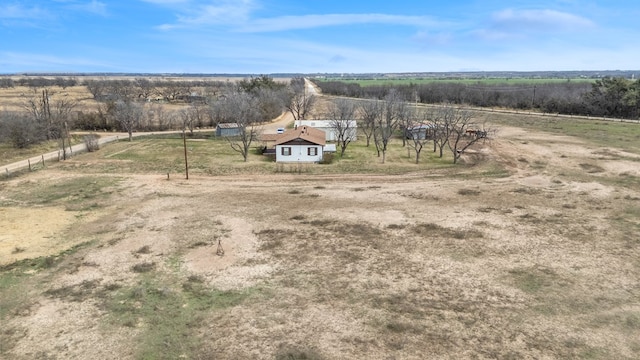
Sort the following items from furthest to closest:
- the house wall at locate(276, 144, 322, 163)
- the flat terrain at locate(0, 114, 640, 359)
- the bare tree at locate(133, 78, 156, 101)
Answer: the bare tree at locate(133, 78, 156, 101)
the house wall at locate(276, 144, 322, 163)
the flat terrain at locate(0, 114, 640, 359)

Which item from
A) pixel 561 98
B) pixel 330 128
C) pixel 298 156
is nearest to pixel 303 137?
pixel 298 156

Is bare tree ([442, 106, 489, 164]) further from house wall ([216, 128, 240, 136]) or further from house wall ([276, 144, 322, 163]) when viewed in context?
house wall ([216, 128, 240, 136])

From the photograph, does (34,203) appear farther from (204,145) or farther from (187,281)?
(204,145)

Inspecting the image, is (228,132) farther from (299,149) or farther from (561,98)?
(561,98)

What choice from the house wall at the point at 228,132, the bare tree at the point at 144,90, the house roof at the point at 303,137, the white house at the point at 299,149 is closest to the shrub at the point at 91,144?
the house wall at the point at 228,132

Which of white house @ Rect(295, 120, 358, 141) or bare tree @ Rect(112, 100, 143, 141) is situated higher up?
bare tree @ Rect(112, 100, 143, 141)

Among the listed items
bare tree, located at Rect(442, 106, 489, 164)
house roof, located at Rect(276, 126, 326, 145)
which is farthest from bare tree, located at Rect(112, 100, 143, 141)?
bare tree, located at Rect(442, 106, 489, 164)
